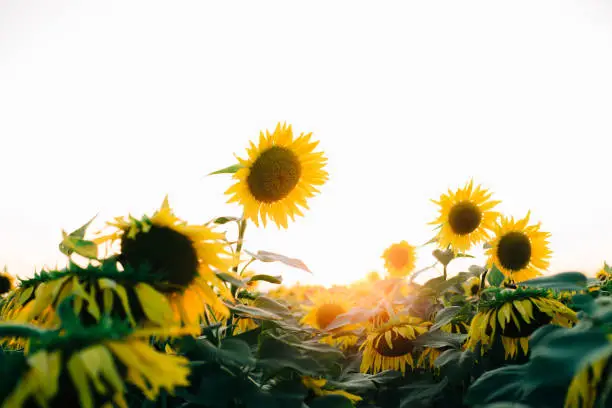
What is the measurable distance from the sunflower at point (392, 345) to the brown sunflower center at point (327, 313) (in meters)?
0.99

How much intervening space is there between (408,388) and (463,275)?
1116 mm

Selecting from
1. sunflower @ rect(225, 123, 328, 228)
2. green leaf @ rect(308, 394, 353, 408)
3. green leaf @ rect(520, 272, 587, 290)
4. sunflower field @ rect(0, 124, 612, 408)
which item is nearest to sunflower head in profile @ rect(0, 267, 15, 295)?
sunflower field @ rect(0, 124, 612, 408)

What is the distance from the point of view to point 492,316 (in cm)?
242

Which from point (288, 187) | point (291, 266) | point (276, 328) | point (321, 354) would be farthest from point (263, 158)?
point (321, 354)

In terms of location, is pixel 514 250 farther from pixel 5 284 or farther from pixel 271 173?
pixel 5 284

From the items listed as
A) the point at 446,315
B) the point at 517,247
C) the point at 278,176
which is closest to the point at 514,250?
the point at 517,247

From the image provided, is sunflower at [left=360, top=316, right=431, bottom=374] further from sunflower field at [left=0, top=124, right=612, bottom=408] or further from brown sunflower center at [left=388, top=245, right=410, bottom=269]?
brown sunflower center at [left=388, top=245, right=410, bottom=269]

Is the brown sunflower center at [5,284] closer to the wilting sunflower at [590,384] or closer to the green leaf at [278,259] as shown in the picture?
the green leaf at [278,259]

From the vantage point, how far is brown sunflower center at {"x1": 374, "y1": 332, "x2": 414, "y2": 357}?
312 cm

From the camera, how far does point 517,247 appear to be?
3938 mm

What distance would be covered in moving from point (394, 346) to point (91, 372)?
2.57 metres

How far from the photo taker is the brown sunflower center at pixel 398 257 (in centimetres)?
699

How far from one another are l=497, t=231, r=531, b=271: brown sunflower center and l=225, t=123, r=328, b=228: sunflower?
1.91 m

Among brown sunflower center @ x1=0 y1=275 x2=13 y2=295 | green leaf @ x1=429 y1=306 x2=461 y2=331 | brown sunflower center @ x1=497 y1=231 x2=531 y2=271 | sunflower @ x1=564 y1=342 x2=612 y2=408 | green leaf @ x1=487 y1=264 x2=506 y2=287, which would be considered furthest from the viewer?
brown sunflower center @ x1=0 y1=275 x2=13 y2=295
